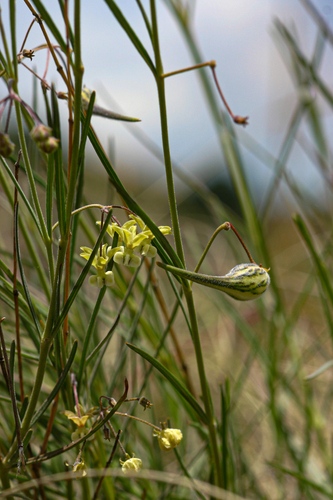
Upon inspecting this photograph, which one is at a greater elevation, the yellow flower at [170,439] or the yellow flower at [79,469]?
the yellow flower at [79,469]

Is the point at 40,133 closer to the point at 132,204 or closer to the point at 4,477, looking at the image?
the point at 132,204

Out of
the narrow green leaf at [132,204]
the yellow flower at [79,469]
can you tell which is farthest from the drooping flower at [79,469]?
the narrow green leaf at [132,204]

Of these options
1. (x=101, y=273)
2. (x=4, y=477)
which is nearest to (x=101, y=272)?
(x=101, y=273)

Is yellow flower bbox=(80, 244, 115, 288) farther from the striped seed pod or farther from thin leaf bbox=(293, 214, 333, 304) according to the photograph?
thin leaf bbox=(293, 214, 333, 304)

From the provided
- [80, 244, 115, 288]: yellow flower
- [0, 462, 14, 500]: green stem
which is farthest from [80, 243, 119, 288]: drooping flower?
[0, 462, 14, 500]: green stem

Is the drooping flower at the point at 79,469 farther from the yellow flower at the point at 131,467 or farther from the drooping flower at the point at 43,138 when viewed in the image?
the drooping flower at the point at 43,138

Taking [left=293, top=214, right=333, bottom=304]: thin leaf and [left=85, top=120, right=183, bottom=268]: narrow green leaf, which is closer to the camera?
[left=85, top=120, right=183, bottom=268]: narrow green leaf

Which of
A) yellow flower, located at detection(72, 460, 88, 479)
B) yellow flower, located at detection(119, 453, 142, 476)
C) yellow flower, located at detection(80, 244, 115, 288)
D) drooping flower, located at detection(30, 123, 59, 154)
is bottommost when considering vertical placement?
yellow flower, located at detection(119, 453, 142, 476)

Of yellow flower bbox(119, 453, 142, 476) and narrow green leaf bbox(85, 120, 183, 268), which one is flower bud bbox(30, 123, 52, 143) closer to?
narrow green leaf bbox(85, 120, 183, 268)

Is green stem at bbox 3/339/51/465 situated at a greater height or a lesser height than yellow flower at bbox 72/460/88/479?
greater

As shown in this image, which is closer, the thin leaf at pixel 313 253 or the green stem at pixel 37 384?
the green stem at pixel 37 384

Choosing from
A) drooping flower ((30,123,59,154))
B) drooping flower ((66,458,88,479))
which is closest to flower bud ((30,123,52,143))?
drooping flower ((30,123,59,154))
